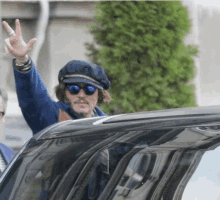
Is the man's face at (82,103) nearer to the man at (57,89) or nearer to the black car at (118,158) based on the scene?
the man at (57,89)

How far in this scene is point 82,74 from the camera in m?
3.72

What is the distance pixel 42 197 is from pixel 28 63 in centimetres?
146

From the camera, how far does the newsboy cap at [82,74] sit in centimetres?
371

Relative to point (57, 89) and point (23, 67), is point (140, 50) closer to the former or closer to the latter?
point (57, 89)

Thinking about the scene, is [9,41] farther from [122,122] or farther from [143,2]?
[143,2]

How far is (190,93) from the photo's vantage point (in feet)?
30.7

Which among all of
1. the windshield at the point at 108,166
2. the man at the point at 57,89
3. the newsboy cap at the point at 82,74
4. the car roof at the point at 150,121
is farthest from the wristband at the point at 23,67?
the windshield at the point at 108,166

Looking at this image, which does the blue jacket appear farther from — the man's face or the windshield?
the windshield

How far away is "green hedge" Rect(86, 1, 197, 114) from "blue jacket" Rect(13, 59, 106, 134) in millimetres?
5108

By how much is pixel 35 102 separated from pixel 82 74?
365 mm

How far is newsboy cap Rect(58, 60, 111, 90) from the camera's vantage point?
3709 mm

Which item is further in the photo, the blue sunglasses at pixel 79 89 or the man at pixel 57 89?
the blue sunglasses at pixel 79 89

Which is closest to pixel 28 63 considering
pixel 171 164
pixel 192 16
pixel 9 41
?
pixel 9 41

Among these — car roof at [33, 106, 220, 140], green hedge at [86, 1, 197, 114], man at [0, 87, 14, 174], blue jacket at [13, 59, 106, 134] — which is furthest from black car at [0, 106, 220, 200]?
green hedge at [86, 1, 197, 114]
